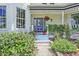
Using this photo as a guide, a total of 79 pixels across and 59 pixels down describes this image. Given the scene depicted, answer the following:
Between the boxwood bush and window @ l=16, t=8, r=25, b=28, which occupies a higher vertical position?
window @ l=16, t=8, r=25, b=28

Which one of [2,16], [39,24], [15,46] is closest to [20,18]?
[2,16]

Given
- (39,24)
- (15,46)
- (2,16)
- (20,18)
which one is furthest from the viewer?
(39,24)

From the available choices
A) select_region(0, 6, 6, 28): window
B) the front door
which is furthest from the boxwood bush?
the front door

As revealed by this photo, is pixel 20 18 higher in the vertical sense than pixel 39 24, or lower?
higher

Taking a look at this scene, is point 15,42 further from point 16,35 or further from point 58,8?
point 58,8

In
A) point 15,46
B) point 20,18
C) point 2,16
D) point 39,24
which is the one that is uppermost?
point 2,16

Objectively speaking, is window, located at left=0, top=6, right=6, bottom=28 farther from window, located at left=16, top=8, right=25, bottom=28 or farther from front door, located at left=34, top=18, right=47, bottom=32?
front door, located at left=34, top=18, right=47, bottom=32

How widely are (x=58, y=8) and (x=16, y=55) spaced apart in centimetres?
1592

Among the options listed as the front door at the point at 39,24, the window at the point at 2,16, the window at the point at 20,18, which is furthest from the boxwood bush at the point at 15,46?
the front door at the point at 39,24

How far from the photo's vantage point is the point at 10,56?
7777mm

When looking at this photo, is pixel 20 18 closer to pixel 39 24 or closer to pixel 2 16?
pixel 2 16

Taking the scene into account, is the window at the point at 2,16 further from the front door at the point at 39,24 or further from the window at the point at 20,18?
the front door at the point at 39,24

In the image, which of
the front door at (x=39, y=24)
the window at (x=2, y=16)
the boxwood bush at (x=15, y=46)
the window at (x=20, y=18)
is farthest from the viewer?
the front door at (x=39, y=24)

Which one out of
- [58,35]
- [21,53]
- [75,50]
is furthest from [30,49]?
[58,35]
